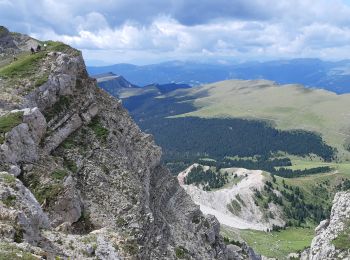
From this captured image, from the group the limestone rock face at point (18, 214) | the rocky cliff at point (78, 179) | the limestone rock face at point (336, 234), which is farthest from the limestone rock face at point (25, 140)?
the limestone rock face at point (336, 234)

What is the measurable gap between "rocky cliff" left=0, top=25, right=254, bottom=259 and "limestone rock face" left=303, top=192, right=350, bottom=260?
1515 inches

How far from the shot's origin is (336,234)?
121 metres

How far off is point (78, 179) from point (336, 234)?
84347 mm

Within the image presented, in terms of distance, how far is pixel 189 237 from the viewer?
76750 mm

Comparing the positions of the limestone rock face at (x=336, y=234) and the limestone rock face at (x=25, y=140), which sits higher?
the limestone rock face at (x=25, y=140)

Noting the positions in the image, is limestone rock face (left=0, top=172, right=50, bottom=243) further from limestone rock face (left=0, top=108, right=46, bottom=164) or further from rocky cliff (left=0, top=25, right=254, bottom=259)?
limestone rock face (left=0, top=108, right=46, bottom=164)

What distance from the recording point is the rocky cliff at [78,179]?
40.7 metres

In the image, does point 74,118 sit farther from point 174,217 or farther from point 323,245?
point 323,245

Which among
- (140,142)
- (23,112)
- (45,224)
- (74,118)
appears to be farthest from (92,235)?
(140,142)

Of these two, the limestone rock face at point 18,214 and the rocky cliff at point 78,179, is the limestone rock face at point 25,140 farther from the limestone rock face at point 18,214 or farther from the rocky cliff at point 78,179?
the limestone rock face at point 18,214

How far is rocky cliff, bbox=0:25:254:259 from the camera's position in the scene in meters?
40.7

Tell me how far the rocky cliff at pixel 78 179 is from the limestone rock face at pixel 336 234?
3849 centimetres

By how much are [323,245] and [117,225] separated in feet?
267

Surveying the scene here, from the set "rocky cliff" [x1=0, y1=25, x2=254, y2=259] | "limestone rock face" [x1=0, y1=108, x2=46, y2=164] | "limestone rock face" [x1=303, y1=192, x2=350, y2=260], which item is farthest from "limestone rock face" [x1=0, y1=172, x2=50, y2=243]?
"limestone rock face" [x1=303, y1=192, x2=350, y2=260]
